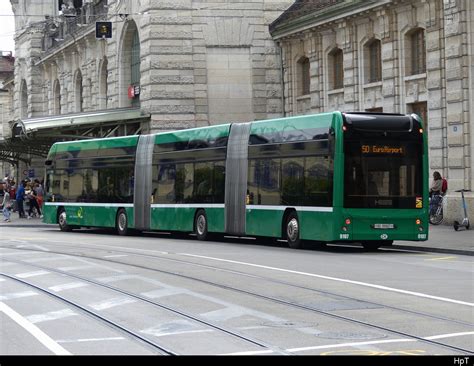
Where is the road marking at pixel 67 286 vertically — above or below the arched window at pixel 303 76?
below

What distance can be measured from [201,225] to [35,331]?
762 inches

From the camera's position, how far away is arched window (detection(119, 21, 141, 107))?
5459cm

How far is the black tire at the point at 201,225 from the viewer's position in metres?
31.3

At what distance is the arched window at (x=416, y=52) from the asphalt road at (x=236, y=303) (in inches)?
524

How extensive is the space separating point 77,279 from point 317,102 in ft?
90.1

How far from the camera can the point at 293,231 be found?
87.8 ft

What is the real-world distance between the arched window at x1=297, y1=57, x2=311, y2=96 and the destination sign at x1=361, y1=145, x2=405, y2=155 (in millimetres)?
22255

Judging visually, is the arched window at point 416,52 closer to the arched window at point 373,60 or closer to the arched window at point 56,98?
the arched window at point 373,60

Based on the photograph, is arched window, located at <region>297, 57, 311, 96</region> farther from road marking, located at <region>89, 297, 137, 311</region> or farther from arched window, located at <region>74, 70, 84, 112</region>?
road marking, located at <region>89, 297, 137, 311</region>

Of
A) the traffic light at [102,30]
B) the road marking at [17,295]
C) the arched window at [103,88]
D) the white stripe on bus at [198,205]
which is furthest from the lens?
the arched window at [103,88]

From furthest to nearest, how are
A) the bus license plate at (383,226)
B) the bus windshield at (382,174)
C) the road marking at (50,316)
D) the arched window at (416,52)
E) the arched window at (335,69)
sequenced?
the arched window at (335,69) → the arched window at (416,52) → the bus license plate at (383,226) → the bus windshield at (382,174) → the road marking at (50,316)

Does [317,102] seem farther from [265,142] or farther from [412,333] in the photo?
[412,333]

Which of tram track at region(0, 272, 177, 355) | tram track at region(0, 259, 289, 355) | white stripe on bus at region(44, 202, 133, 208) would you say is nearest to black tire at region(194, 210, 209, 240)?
white stripe on bus at region(44, 202, 133, 208)

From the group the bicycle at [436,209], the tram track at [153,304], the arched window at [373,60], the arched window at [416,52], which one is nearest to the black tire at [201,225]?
the bicycle at [436,209]
